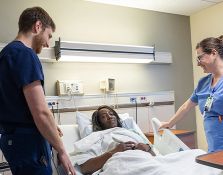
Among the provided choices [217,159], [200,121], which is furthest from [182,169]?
[200,121]

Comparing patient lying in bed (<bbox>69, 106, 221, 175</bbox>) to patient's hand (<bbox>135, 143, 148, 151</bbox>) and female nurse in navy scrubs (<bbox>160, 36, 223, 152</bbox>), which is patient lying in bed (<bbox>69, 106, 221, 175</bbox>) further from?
female nurse in navy scrubs (<bbox>160, 36, 223, 152</bbox>)

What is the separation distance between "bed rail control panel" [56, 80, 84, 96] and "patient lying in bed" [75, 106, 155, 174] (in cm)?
43

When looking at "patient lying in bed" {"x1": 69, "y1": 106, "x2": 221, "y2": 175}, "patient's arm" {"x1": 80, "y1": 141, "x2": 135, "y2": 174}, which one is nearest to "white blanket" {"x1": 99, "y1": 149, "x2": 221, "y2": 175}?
"patient lying in bed" {"x1": 69, "y1": 106, "x2": 221, "y2": 175}

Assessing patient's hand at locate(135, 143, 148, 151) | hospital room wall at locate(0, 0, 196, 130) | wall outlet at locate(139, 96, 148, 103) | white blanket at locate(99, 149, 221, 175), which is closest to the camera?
white blanket at locate(99, 149, 221, 175)

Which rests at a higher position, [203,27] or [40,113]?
[203,27]

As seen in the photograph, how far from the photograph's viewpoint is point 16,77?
3.78 ft

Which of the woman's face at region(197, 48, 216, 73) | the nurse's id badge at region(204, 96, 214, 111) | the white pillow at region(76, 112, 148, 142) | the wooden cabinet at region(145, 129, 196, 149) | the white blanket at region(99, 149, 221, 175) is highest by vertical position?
the woman's face at region(197, 48, 216, 73)

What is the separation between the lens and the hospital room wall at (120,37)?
282 cm

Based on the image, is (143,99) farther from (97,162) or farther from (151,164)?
(151,164)

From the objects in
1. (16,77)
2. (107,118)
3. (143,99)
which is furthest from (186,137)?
(16,77)

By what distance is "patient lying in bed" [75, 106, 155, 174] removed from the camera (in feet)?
6.20

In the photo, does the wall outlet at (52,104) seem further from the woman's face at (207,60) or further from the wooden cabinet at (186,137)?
the woman's face at (207,60)

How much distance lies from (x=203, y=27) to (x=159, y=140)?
2098 millimetres

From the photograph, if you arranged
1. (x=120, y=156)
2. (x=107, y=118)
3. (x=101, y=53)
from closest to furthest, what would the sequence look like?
1. (x=120, y=156)
2. (x=107, y=118)
3. (x=101, y=53)
